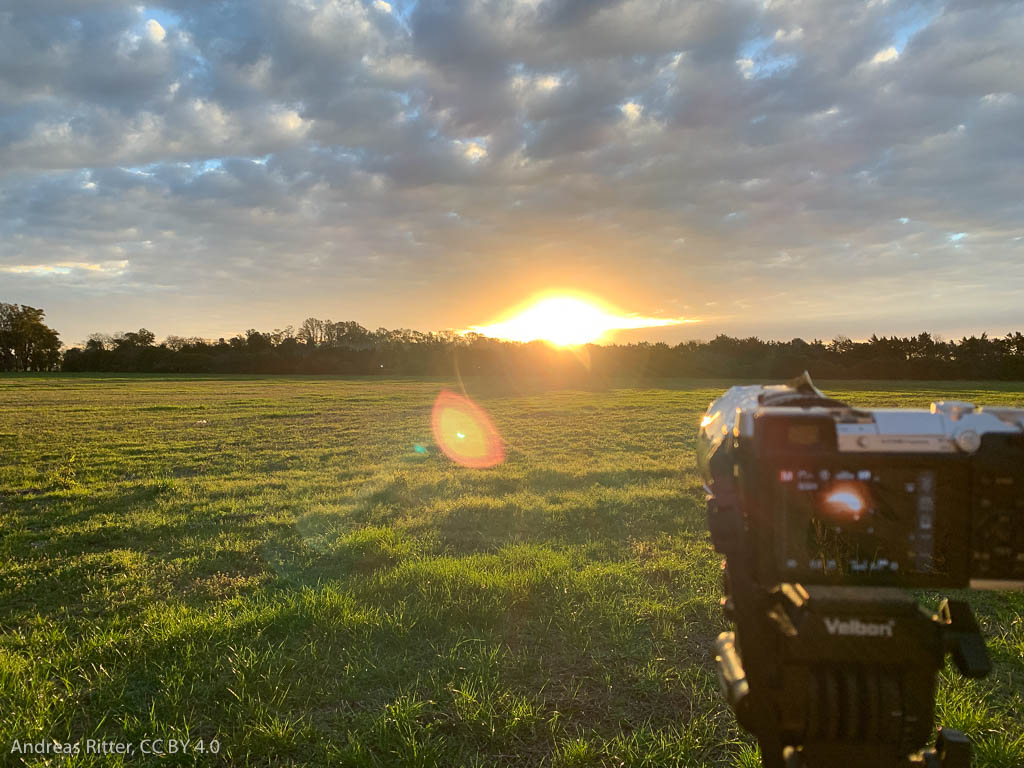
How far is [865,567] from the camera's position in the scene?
2.16m

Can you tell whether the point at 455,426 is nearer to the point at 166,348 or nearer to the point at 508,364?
the point at 508,364

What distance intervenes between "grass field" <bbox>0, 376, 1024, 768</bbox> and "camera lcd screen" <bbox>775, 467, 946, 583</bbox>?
203 centimetres

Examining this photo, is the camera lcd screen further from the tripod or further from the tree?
the tree

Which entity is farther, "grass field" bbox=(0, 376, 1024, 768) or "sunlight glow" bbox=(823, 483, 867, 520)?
"grass field" bbox=(0, 376, 1024, 768)

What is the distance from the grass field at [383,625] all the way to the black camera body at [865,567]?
5.82 ft

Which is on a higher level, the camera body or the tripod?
the camera body

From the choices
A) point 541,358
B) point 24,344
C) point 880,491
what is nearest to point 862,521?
A: point 880,491

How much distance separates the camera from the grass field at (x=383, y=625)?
11.7 ft

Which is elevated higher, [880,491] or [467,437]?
[880,491]

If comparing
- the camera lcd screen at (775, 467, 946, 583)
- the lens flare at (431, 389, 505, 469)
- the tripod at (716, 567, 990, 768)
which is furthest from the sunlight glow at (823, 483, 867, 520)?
the lens flare at (431, 389, 505, 469)

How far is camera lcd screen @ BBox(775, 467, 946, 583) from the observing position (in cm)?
199

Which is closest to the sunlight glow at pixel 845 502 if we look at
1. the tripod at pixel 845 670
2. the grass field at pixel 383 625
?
the tripod at pixel 845 670

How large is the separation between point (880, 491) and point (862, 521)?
6.1 inches

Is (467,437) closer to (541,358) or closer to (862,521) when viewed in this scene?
(862,521)
